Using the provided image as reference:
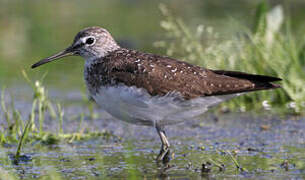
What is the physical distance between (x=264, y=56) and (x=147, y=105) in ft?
8.97

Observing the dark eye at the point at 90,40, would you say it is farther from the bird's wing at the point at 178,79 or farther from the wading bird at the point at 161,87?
the bird's wing at the point at 178,79

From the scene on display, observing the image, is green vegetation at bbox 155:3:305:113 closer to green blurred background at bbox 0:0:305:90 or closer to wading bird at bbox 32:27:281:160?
wading bird at bbox 32:27:281:160

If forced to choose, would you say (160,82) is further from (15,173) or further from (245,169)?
(15,173)

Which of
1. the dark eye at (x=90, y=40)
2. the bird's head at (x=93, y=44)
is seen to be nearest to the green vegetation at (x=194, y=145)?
the bird's head at (x=93, y=44)

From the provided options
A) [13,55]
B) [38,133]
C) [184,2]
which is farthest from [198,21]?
[38,133]

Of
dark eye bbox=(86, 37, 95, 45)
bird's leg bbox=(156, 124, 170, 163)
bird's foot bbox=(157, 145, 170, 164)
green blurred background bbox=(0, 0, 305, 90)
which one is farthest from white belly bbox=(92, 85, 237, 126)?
green blurred background bbox=(0, 0, 305, 90)

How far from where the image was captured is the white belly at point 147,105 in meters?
6.10

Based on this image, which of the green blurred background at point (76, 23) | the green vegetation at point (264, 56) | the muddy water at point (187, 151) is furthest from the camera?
the green blurred background at point (76, 23)

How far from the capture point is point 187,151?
6.70m

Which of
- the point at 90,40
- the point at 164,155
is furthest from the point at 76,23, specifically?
the point at 164,155

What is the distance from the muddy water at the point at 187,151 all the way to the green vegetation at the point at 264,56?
36 cm

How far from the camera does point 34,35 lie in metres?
14.3

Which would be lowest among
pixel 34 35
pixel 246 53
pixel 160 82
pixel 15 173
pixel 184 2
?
pixel 15 173

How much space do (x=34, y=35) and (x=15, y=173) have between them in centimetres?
887
